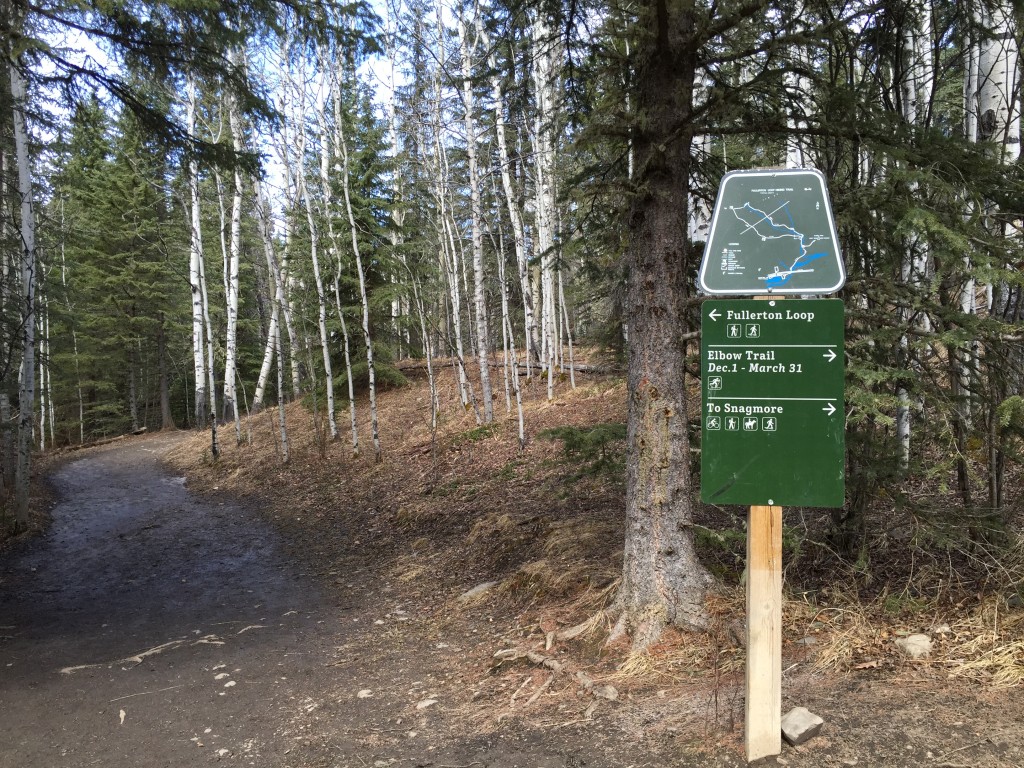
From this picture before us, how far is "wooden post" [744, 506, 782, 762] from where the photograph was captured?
2850mm

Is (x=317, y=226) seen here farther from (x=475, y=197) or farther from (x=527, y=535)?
(x=527, y=535)

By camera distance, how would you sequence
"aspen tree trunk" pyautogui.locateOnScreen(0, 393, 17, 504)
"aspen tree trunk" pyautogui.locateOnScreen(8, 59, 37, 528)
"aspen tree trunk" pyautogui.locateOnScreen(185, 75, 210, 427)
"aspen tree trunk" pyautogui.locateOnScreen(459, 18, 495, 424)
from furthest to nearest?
"aspen tree trunk" pyautogui.locateOnScreen(185, 75, 210, 427) → "aspen tree trunk" pyautogui.locateOnScreen(0, 393, 17, 504) → "aspen tree trunk" pyautogui.locateOnScreen(459, 18, 495, 424) → "aspen tree trunk" pyautogui.locateOnScreen(8, 59, 37, 528)

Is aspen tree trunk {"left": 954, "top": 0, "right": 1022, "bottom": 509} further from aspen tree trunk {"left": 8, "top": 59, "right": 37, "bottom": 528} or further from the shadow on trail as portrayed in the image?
aspen tree trunk {"left": 8, "top": 59, "right": 37, "bottom": 528}

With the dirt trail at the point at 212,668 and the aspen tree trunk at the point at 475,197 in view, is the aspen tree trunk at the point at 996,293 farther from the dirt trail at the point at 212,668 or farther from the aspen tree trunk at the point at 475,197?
the aspen tree trunk at the point at 475,197

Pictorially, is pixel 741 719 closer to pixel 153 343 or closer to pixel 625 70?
pixel 625 70

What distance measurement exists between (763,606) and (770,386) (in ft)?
3.27

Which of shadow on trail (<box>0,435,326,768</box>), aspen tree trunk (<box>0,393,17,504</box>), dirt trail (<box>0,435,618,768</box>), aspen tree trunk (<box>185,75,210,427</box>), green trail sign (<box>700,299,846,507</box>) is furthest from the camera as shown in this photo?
aspen tree trunk (<box>185,75,210,427</box>)

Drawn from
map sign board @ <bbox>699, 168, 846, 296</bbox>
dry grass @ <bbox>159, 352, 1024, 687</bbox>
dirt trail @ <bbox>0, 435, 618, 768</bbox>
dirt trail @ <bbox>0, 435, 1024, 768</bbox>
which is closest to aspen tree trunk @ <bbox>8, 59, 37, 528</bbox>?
dirt trail @ <bbox>0, 435, 618, 768</bbox>

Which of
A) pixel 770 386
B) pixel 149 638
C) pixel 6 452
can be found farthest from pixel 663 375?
pixel 6 452

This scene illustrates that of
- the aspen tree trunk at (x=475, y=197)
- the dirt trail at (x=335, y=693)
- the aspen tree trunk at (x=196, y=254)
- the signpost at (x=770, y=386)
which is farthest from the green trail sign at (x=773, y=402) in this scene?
the aspen tree trunk at (x=196, y=254)

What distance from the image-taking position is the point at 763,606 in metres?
2.85

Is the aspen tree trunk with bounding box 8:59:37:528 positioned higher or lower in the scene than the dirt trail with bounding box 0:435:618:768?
higher

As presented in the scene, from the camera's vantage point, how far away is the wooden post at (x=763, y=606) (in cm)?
285

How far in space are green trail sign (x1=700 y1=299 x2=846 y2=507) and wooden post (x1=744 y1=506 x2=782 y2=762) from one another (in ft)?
0.43
